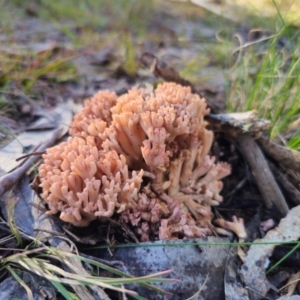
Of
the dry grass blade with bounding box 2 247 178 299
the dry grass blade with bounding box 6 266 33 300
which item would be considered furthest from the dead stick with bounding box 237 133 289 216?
the dry grass blade with bounding box 6 266 33 300

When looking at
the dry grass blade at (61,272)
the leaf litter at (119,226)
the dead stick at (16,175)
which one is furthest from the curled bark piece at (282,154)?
the dead stick at (16,175)

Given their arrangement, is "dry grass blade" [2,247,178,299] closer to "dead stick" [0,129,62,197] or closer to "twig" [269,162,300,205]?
"dead stick" [0,129,62,197]

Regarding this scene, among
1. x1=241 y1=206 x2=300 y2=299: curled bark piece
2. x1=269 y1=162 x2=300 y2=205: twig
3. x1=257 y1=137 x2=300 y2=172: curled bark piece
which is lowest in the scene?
x1=241 y1=206 x2=300 y2=299: curled bark piece

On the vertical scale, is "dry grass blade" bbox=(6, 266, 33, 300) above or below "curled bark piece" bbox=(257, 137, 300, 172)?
below

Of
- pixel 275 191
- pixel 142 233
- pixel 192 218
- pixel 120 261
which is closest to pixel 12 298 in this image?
pixel 120 261

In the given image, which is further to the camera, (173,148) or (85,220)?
(173,148)

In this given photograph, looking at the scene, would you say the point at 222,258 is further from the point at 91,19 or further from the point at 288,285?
the point at 91,19

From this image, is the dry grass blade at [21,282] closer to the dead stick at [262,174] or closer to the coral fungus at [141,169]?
the coral fungus at [141,169]

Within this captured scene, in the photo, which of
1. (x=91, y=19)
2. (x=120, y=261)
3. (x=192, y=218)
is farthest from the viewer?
(x=91, y=19)
